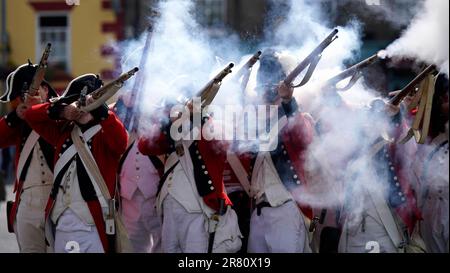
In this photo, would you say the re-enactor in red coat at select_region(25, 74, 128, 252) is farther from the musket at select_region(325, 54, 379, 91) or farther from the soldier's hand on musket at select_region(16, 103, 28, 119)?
the musket at select_region(325, 54, 379, 91)

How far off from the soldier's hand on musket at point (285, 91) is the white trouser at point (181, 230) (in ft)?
2.74

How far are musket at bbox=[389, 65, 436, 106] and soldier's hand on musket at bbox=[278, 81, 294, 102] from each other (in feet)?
1.92

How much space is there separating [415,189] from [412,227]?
0.30 meters

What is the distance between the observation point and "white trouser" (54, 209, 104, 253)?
199 inches

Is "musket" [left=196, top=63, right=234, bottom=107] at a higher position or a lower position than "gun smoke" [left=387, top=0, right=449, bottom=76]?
lower

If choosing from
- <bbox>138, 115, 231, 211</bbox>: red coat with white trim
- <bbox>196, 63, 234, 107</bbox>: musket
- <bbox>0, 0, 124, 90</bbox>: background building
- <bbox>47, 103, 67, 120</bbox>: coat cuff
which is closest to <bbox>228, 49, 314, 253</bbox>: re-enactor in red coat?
<bbox>138, 115, 231, 211</bbox>: red coat with white trim

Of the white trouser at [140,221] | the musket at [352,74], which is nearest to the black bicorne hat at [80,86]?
the white trouser at [140,221]

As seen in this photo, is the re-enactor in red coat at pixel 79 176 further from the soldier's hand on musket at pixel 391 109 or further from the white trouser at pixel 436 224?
the white trouser at pixel 436 224

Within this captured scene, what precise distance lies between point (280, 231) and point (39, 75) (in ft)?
5.58

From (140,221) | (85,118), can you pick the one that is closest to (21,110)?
(85,118)

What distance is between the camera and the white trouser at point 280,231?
5.14 m

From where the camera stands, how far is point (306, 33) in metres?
6.14

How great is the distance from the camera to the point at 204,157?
520cm
